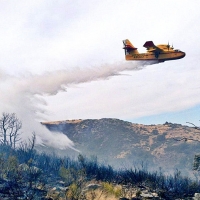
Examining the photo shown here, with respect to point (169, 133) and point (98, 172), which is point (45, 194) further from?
point (169, 133)

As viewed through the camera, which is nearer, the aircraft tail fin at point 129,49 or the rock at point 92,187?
the rock at point 92,187

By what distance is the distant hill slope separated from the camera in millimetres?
80750

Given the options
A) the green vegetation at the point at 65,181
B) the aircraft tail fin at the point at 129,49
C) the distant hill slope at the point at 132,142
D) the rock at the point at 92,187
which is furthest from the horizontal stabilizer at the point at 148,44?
the distant hill slope at the point at 132,142

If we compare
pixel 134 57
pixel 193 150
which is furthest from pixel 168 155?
pixel 134 57

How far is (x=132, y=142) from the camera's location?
9419 centimetres

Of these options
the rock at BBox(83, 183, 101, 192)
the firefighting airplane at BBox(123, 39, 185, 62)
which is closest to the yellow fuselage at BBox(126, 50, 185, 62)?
the firefighting airplane at BBox(123, 39, 185, 62)

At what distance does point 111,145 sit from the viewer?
9275 cm

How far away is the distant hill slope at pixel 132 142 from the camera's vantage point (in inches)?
3179

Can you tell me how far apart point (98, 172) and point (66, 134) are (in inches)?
3209

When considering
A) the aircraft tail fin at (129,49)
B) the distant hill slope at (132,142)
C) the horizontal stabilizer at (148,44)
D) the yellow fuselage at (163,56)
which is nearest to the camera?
the yellow fuselage at (163,56)

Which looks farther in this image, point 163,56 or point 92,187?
point 163,56

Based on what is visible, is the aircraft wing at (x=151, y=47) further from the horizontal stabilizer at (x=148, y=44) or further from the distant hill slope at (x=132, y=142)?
the distant hill slope at (x=132, y=142)

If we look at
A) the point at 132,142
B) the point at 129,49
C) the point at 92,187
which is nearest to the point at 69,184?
the point at 92,187

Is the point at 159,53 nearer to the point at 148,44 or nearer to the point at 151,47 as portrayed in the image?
the point at 151,47
